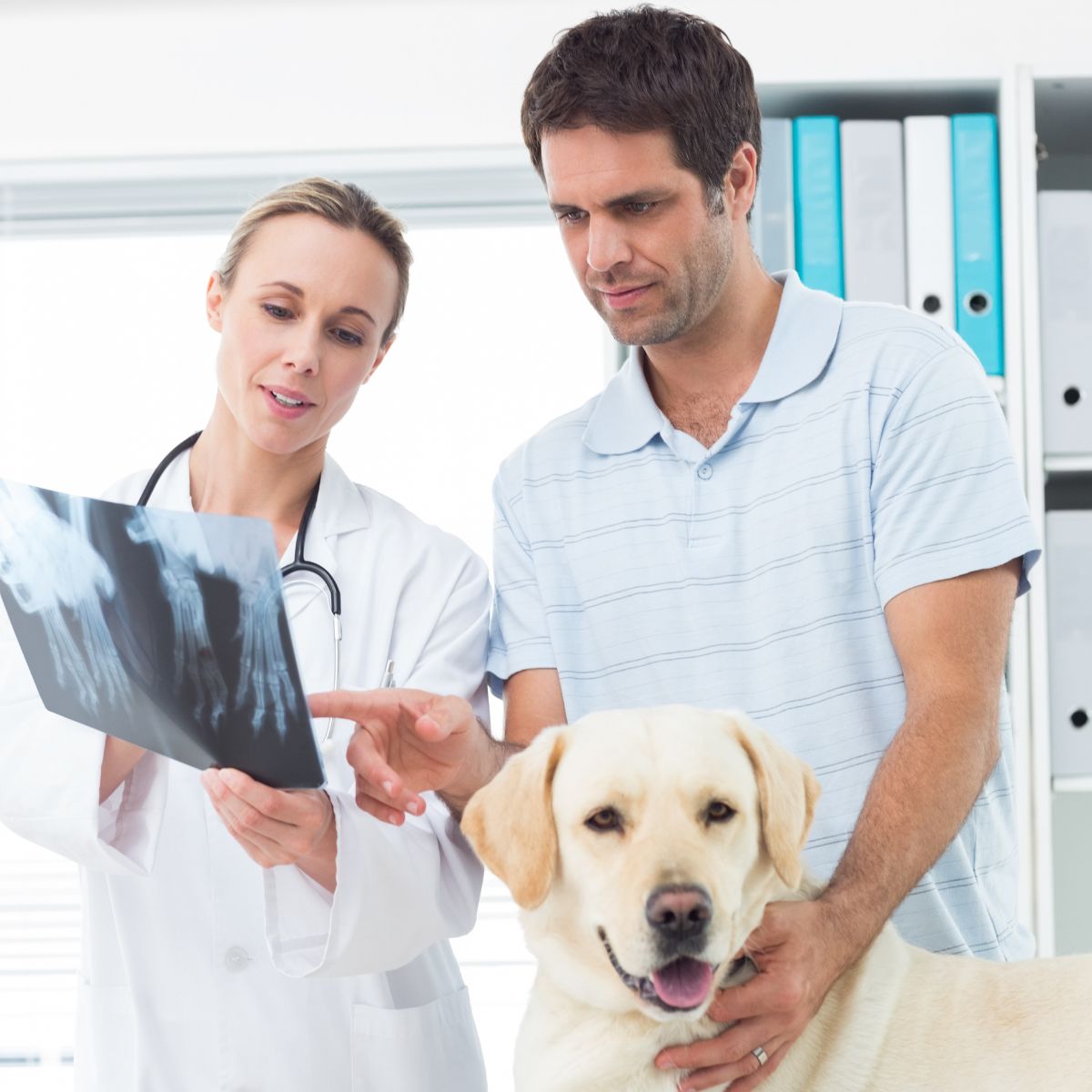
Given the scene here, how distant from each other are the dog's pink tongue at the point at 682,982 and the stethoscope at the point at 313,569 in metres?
0.48

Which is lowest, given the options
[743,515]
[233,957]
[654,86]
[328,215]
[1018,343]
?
[233,957]

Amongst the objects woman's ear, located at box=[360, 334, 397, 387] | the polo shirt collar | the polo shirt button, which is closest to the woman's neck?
woman's ear, located at box=[360, 334, 397, 387]

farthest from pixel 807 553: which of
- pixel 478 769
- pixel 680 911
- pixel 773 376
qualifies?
pixel 680 911

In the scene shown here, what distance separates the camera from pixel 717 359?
150cm

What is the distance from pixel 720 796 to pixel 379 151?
156cm

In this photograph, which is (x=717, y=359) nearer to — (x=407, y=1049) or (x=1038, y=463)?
(x=1038, y=463)

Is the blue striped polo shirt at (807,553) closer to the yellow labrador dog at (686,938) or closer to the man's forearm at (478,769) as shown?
the man's forearm at (478,769)

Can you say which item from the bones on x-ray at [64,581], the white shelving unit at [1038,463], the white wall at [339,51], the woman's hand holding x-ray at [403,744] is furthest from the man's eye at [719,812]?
the white wall at [339,51]

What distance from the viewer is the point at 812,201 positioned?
6.64 feet

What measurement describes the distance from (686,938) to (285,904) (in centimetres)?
47

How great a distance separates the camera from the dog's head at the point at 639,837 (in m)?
0.93

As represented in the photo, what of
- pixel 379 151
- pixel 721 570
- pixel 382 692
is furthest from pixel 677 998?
pixel 379 151

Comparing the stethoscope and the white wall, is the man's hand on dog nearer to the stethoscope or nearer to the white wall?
the stethoscope

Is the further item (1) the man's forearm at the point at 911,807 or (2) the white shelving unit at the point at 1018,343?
(2) the white shelving unit at the point at 1018,343
